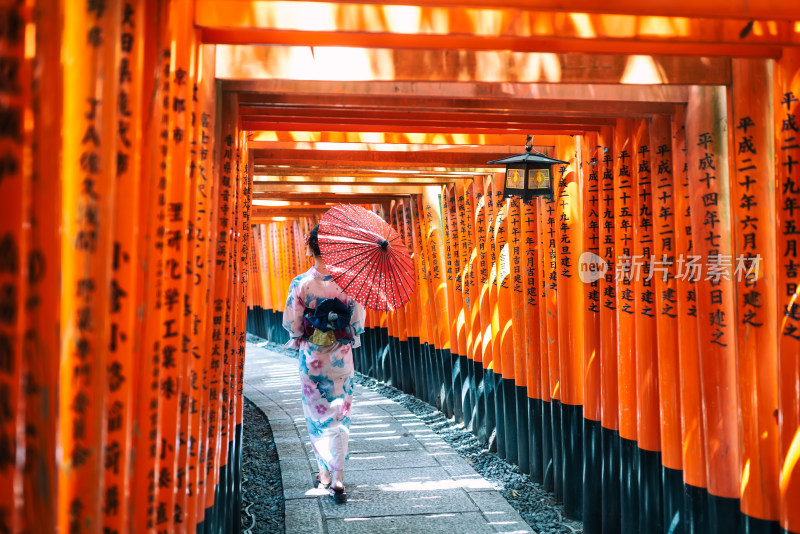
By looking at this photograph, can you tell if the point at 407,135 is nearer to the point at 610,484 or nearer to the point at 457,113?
the point at 457,113

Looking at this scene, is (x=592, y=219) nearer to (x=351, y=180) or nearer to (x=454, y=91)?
(x=454, y=91)

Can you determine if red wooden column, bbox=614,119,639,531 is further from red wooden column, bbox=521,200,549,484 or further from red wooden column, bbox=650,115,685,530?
red wooden column, bbox=521,200,549,484

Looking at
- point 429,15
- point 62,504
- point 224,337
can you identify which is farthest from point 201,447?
point 429,15

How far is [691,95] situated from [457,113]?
1398 mm

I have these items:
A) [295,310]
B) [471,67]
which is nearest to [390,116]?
[471,67]

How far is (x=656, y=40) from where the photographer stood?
3.03 metres

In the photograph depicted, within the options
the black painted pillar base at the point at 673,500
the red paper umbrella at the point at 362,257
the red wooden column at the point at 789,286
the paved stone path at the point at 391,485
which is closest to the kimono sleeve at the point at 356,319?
the red paper umbrella at the point at 362,257

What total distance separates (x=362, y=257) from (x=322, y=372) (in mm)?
1083

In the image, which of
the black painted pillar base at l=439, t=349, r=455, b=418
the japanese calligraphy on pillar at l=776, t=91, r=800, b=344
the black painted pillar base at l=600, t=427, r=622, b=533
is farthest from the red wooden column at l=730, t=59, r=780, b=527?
the black painted pillar base at l=439, t=349, r=455, b=418

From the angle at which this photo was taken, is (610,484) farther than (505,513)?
No

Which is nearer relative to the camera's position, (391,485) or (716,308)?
(716,308)

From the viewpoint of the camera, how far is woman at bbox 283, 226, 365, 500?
18.3 feet

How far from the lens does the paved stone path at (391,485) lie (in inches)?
200

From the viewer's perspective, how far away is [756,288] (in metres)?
3.20
